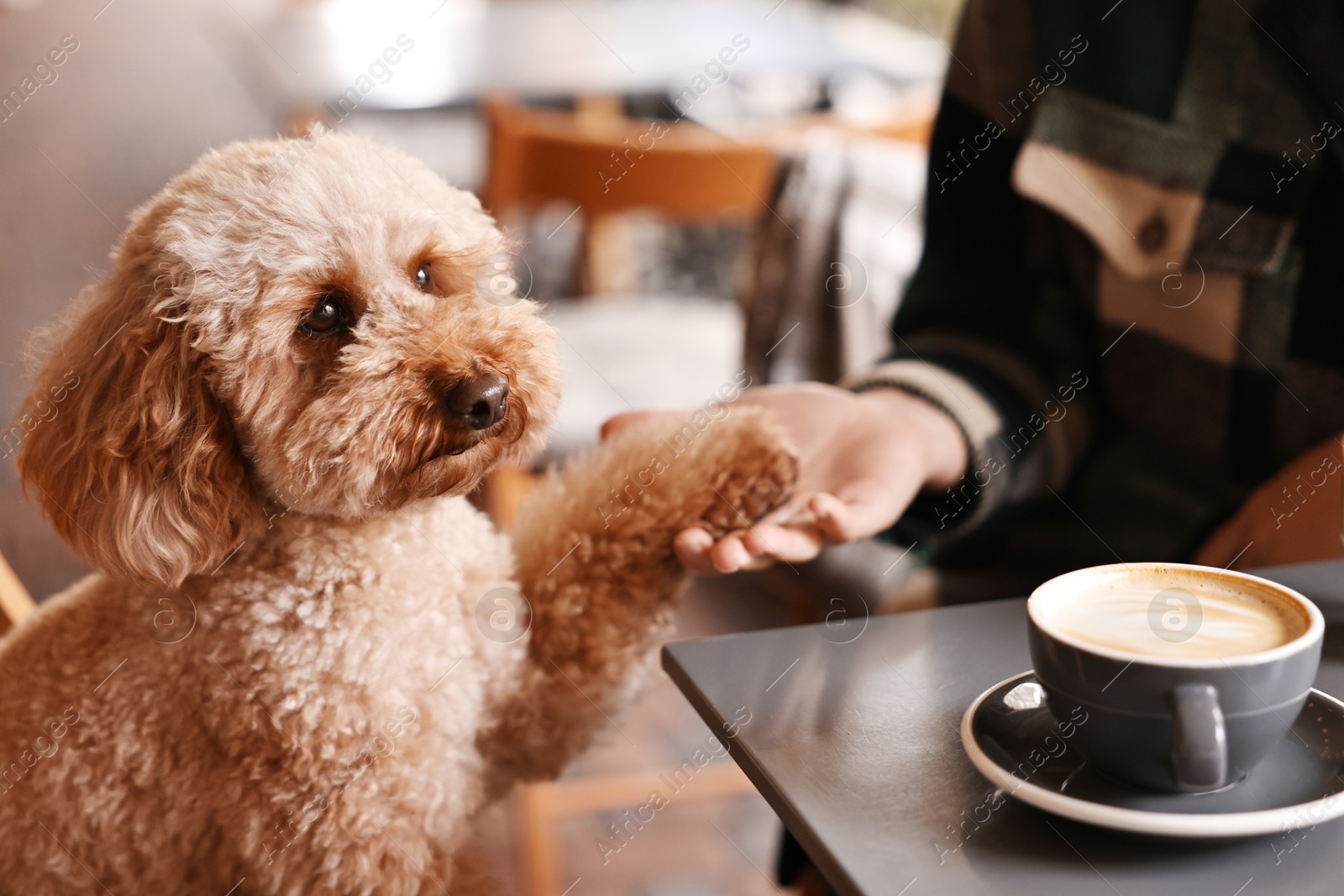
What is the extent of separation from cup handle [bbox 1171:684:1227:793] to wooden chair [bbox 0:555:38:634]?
833 mm

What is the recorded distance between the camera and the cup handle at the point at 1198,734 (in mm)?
445

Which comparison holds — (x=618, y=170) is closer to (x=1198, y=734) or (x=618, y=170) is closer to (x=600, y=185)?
(x=600, y=185)

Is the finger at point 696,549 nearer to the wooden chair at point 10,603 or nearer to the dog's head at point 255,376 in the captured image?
the dog's head at point 255,376

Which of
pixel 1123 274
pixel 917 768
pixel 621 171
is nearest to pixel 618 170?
pixel 621 171

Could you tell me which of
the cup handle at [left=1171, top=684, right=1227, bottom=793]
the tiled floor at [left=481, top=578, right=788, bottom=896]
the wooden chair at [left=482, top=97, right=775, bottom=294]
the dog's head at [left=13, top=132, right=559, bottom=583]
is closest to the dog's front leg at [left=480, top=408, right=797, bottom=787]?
the dog's head at [left=13, top=132, right=559, bottom=583]

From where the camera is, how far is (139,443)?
709mm

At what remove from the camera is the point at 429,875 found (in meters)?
0.75

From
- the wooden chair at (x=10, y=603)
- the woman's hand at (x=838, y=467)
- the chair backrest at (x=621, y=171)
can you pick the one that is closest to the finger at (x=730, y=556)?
the woman's hand at (x=838, y=467)

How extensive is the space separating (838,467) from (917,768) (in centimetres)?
42

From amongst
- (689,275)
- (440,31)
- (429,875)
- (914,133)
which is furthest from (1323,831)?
(689,275)

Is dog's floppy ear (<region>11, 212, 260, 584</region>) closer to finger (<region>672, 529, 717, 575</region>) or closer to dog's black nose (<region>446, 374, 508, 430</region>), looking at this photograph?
dog's black nose (<region>446, 374, 508, 430</region>)

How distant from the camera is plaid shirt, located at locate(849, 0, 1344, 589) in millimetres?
1032

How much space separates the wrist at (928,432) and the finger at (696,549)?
250 millimetres

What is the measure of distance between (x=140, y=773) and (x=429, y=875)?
209 millimetres
